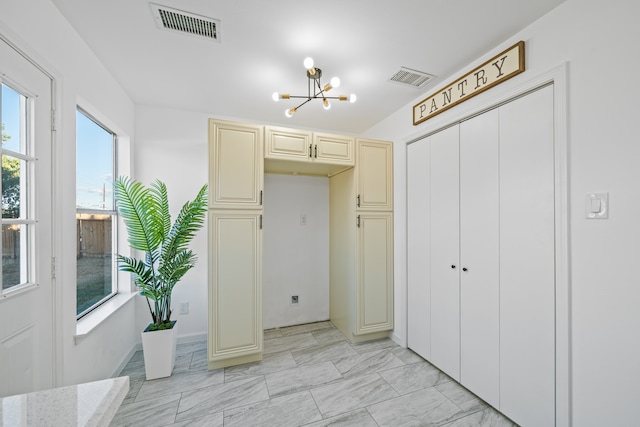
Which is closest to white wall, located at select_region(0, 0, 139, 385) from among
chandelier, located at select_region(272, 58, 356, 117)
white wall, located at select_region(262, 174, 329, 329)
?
chandelier, located at select_region(272, 58, 356, 117)

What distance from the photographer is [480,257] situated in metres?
1.96

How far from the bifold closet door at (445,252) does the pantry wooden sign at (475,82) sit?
0.77 ft

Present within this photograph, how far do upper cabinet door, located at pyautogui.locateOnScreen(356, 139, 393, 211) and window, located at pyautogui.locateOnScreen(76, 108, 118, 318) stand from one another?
7.79 feet

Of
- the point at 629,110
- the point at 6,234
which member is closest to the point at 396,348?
the point at 629,110

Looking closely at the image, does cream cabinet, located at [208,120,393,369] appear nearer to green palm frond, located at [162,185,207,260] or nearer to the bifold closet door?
green palm frond, located at [162,185,207,260]

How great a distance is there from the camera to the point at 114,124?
229cm

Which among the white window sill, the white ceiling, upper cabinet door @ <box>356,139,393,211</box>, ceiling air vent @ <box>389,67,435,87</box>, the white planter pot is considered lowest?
the white planter pot

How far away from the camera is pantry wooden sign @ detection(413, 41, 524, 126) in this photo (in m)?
1.69

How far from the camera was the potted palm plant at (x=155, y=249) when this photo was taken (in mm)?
2098

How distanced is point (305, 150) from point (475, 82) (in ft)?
4.99

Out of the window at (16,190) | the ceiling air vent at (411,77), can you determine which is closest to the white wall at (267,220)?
the window at (16,190)

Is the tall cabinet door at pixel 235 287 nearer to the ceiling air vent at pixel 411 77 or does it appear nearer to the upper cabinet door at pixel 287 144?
the upper cabinet door at pixel 287 144

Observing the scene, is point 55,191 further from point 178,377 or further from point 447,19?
point 447,19

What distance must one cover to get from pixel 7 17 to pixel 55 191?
2.73ft
